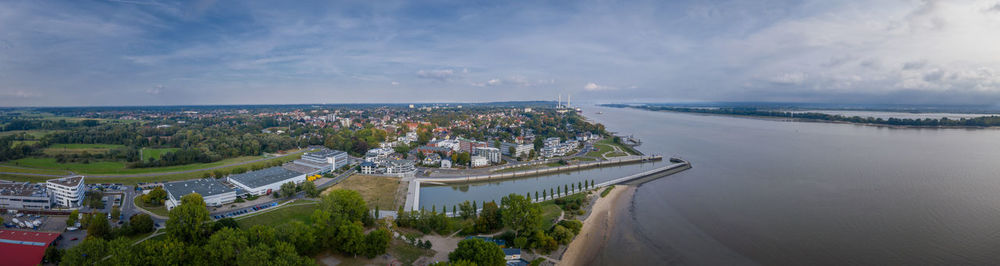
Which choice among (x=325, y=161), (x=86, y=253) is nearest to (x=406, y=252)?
(x=86, y=253)

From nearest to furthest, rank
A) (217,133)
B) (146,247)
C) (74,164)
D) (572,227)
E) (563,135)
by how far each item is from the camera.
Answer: (146,247) → (572,227) → (74,164) → (217,133) → (563,135)

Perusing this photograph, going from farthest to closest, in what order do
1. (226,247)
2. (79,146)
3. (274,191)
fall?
1. (79,146)
2. (274,191)
3. (226,247)

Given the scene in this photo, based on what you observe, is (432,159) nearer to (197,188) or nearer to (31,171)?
(197,188)

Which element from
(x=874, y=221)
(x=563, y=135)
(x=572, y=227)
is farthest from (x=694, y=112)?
(x=572, y=227)

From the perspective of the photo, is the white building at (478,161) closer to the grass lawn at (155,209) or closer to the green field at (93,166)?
the grass lawn at (155,209)

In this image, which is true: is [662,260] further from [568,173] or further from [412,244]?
[568,173]

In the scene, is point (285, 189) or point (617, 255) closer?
point (617, 255)

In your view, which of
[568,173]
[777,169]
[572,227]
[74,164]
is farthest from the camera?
[568,173]
